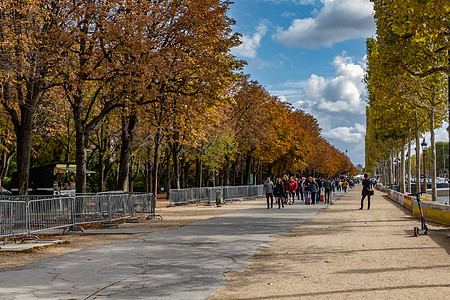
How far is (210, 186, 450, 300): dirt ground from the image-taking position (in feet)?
23.3

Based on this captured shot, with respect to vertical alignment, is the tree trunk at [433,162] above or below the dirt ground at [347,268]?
above

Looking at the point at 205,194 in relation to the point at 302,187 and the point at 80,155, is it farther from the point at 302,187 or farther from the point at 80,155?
the point at 80,155

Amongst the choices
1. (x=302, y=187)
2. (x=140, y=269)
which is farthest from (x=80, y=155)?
(x=302, y=187)

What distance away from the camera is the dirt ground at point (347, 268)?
23.3ft

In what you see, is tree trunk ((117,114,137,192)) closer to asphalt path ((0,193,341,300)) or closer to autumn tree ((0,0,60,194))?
autumn tree ((0,0,60,194))

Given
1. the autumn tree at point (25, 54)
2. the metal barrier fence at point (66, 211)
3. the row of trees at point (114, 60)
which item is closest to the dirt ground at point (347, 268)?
the metal barrier fence at point (66, 211)

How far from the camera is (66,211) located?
54.0 ft

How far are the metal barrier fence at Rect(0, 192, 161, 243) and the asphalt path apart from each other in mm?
2631

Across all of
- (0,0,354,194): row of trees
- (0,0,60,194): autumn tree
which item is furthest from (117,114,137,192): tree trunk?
(0,0,60,194): autumn tree

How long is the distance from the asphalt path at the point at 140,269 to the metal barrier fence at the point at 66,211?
8.63 feet

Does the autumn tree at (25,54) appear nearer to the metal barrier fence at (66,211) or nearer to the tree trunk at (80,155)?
the tree trunk at (80,155)

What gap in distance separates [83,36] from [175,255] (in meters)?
12.1

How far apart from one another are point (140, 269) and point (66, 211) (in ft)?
26.8

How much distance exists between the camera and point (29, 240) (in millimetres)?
14273
